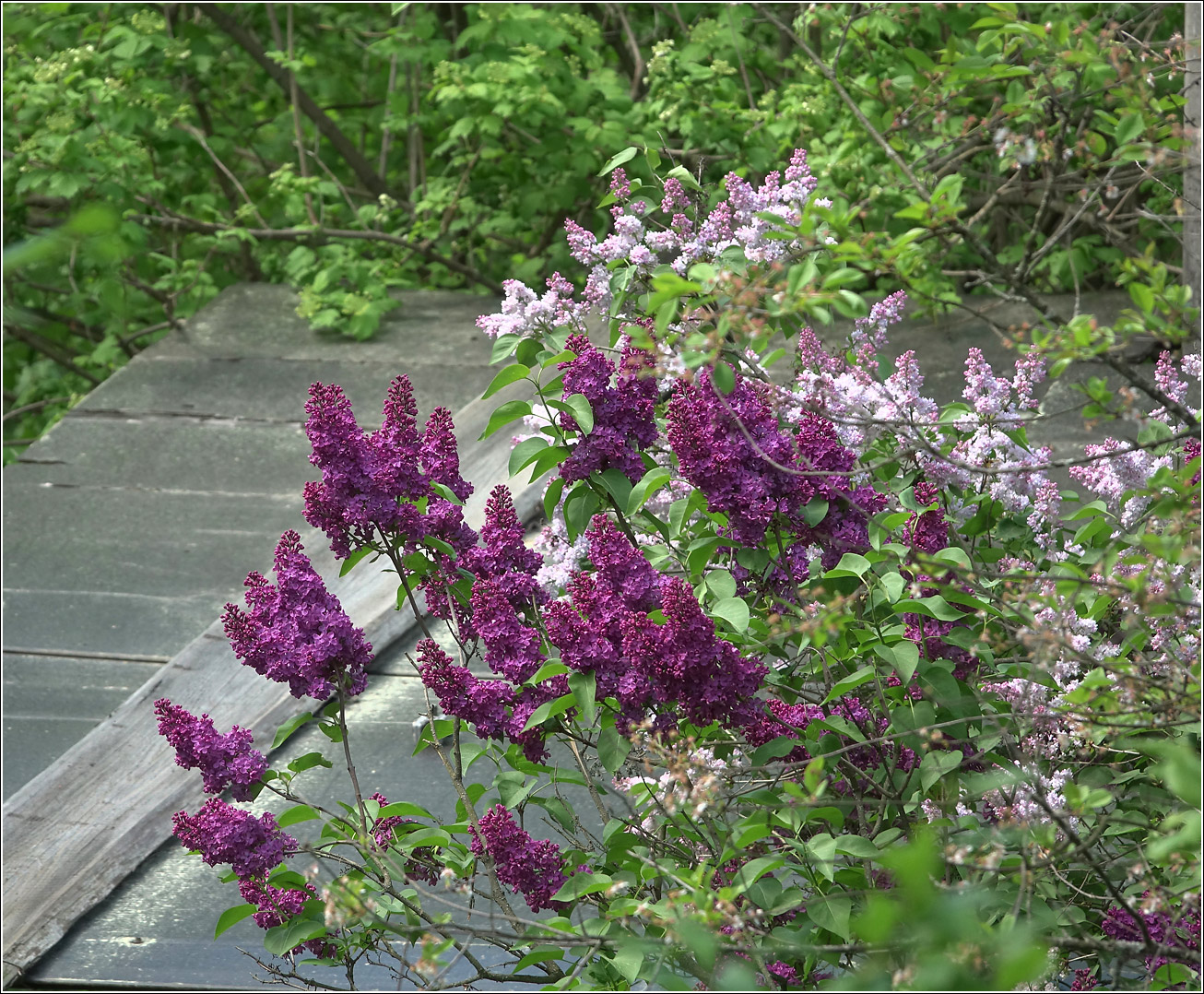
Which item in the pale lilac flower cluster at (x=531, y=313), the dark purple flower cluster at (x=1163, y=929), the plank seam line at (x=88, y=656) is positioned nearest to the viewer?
the dark purple flower cluster at (x=1163, y=929)

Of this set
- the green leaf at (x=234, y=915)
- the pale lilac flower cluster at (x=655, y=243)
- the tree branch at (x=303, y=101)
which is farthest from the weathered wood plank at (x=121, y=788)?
the tree branch at (x=303, y=101)

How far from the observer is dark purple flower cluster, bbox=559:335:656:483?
58.0 inches

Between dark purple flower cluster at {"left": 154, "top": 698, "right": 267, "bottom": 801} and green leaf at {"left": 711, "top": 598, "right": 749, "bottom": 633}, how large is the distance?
549mm

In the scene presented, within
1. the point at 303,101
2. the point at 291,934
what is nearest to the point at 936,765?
the point at 291,934

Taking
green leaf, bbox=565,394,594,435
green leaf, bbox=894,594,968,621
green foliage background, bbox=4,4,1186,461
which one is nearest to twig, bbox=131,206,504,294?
green foliage background, bbox=4,4,1186,461

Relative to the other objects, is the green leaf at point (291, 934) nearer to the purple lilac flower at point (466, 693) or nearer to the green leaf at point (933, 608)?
the purple lilac flower at point (466, 693)

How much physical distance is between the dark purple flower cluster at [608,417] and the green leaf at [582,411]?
0.06 feet

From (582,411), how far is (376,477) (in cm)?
24

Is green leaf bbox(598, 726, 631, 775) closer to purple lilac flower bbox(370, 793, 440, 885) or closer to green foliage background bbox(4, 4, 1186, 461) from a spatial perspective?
purple lilac flower bbox(370, 793, 440, 885)

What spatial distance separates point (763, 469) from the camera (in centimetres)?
137

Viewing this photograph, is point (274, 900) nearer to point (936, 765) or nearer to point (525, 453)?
point (525, 453)

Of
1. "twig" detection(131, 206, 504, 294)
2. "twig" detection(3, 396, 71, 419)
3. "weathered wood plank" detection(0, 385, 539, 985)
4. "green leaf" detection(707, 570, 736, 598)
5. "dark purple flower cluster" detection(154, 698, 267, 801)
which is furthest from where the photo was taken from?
"twig" detection(3, 396, 71, 419)

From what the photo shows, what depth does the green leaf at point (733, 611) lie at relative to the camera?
126cm

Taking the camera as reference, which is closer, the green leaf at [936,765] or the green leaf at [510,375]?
the green leaf at [936,765]
